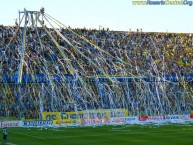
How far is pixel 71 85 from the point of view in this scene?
184ft

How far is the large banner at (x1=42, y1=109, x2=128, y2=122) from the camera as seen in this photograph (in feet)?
160

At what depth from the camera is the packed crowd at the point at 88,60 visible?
51.6 metres

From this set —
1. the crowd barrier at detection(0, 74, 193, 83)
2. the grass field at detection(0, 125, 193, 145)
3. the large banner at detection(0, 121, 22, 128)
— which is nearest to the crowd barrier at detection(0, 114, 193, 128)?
the large banner at detection(0, 121, 22, 128)

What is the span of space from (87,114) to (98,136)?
43.2 feet

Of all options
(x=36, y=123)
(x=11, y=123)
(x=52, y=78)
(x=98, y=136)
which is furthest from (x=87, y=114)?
(x=98, y=136)

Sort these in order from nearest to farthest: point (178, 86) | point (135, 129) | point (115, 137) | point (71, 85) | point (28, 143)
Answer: point (28, 143)
point (115, 137)
point (135, 129)
point (71, 85)
point (178, 86)

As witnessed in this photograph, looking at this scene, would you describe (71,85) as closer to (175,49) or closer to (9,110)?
(9,110)

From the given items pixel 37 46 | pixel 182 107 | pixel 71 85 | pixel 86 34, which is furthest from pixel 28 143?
pixel 86 34

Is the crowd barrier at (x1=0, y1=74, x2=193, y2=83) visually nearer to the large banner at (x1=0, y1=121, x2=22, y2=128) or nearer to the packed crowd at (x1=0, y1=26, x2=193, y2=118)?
the packed crowd at (x1=0, y1=26, x2=193, y2=118)

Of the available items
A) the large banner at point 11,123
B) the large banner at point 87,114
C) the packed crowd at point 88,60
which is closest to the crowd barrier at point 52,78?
A: the packed crowd at point 88,60

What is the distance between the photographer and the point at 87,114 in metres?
50.8

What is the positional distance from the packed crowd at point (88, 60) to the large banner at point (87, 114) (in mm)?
2352

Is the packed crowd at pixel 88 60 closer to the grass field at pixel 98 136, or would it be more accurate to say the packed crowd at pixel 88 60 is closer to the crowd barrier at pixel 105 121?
the crowd barrier at pixel 105 121

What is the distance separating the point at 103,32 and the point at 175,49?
12.0m
